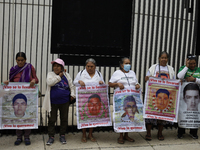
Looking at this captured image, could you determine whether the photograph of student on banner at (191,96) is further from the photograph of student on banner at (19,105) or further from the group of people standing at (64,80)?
the photograph of student on banner at (19,105)

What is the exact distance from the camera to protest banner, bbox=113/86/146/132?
462cm

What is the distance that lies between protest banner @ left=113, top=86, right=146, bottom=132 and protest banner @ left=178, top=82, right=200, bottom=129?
998 mm

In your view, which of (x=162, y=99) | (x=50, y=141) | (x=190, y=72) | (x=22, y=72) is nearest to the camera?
(x=22, y=72)

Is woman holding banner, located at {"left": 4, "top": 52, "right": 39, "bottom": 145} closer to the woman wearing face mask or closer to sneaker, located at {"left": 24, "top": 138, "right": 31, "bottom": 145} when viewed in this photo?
sneaker, located at {"left": 24, "top": 138, "right": 31, "bottom": 145}

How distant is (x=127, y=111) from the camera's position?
466 cm

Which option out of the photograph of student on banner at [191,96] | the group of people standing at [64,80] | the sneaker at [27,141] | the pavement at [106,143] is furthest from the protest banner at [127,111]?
the sneaker at [27,141]

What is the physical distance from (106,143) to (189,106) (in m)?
1.90

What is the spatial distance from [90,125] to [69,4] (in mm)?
2607

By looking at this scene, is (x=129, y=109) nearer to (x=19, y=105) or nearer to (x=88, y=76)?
(x=88, y=76)

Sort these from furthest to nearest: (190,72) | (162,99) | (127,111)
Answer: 1. (190,72)
2. (162,99)
3. (127,111)

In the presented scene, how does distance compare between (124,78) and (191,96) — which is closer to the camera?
(124,78)

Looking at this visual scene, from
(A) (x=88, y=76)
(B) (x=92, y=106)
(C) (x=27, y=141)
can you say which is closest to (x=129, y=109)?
(B) (x=92, y=106)

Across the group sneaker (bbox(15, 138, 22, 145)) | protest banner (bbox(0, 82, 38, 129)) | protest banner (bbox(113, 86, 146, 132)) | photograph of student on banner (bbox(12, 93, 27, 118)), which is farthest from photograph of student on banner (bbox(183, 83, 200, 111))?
sneaker (bbox(15, 138, 22, 145))

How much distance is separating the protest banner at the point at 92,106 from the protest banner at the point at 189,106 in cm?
160
